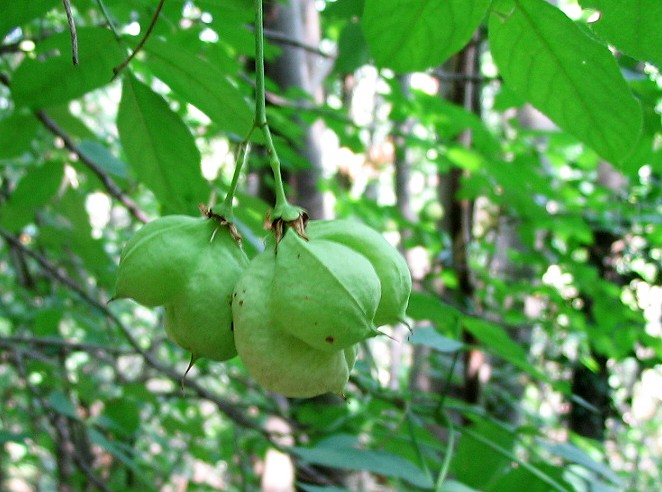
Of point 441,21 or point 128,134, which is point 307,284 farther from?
point 128,134

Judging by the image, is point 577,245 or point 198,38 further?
point 577,245

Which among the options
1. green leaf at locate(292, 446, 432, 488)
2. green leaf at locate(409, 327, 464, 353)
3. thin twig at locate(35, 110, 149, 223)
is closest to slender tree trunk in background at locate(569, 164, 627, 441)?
green leaf at locate(409, 327, 464, 353)

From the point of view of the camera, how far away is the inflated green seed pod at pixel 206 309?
0.93 meters

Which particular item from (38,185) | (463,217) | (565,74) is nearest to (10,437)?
(38,185)

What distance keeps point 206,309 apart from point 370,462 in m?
0.79

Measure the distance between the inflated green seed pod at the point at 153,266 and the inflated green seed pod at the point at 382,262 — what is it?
0.20 metres

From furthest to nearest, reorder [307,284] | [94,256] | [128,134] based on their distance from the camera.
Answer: [94,256]
[128,134]
[307,284]

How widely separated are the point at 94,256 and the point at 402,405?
1365 mm

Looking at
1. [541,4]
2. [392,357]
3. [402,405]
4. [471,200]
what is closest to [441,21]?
[541,4]

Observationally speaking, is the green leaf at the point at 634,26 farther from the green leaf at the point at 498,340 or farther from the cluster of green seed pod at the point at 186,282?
the green leaf at the point at 498,340

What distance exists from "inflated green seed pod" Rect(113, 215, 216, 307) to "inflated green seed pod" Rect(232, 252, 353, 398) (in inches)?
4.8

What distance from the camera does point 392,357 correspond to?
5113 millimetres

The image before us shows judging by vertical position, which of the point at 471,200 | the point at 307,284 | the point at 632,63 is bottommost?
the point at 307,284

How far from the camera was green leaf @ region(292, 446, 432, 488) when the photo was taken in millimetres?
1474
